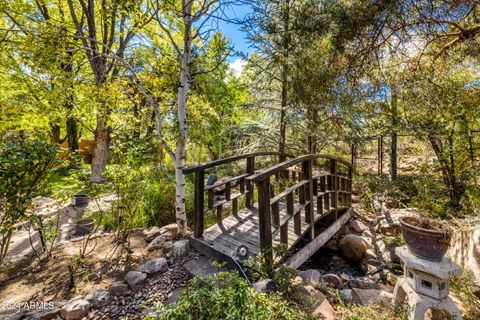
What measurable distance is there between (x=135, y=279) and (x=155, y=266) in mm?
263

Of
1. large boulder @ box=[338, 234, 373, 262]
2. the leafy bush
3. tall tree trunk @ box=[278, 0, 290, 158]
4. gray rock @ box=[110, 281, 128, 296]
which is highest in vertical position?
tall tree trunk @ box=[278, 0, 290, 158]

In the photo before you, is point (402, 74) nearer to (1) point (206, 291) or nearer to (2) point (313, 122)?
(2) point (313, 122)

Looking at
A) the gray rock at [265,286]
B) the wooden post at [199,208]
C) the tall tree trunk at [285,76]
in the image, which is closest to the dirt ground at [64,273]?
the wooden post at [199,208]

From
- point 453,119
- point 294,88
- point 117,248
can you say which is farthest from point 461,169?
point 117,248

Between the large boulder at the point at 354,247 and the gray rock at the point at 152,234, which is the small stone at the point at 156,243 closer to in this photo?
the gray rock at the point at 152,234

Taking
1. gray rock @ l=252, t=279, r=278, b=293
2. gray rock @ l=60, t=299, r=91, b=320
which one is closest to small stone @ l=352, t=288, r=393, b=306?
gray rock @ l=252, t=279, r=278, b=293

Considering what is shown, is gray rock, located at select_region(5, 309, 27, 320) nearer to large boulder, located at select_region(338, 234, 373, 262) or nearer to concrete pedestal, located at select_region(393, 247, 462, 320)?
concrete pedestal, located at select_region(393, 247, 462, 320)

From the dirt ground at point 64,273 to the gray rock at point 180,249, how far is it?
1.00 ft

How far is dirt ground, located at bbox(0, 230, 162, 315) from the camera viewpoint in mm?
2342

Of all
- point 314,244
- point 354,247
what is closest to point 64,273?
point 314,244

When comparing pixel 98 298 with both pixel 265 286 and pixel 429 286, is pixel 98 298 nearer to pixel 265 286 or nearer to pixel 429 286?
pixel 265 286

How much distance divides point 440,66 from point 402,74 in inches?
22.1

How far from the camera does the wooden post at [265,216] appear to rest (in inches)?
95.0

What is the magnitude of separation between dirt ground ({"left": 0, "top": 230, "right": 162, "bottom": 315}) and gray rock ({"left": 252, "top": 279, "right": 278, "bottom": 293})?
1.59 metres
